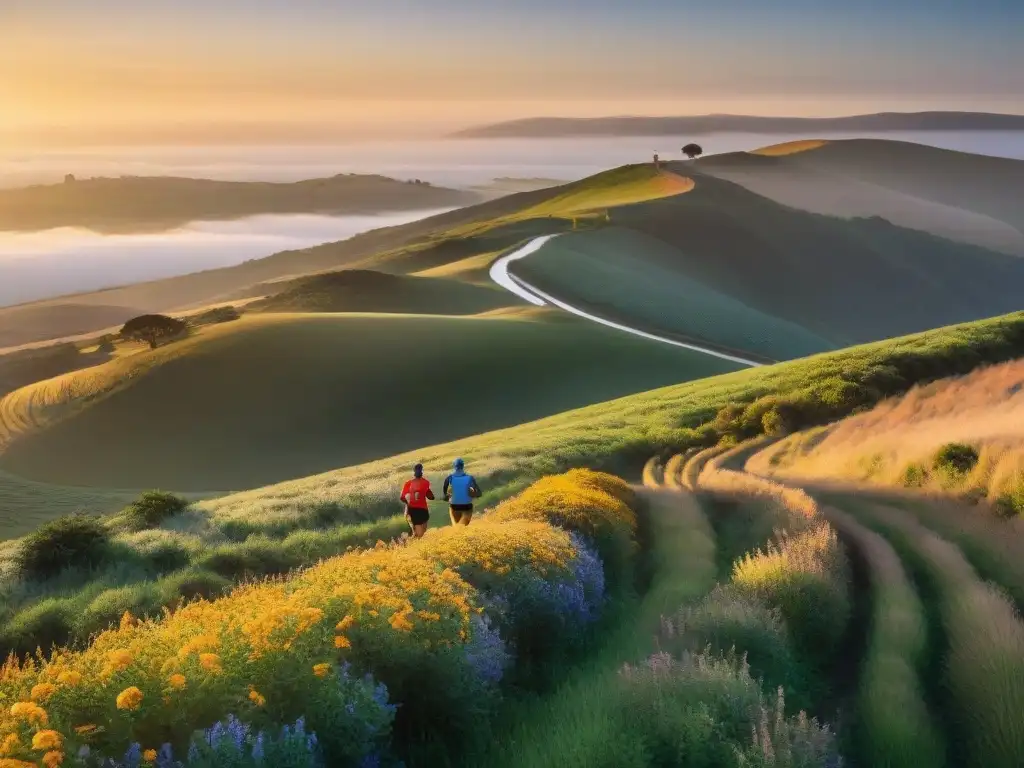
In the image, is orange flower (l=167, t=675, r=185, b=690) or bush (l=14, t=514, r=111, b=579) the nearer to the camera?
orange flower (l=167, t=675, r=185, b=690)

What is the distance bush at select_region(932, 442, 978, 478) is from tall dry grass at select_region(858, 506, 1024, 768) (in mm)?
4933

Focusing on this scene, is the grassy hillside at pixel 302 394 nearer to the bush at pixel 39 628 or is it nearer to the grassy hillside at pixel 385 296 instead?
the grassy hillside at pixel 385 296

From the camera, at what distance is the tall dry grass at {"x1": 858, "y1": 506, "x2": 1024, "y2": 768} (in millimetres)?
9586

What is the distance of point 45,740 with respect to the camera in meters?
6.39

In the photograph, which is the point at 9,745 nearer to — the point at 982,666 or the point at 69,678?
the point at 69,678

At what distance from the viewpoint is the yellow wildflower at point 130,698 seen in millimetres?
7070

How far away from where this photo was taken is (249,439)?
2559 inches

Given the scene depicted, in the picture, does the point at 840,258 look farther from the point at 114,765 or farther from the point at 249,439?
the point at 114,765

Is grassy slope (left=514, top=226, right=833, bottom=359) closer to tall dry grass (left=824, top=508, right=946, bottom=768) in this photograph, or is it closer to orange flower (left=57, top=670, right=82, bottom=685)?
tall dry grass (left=824, top=508, right=946, bottom=768)

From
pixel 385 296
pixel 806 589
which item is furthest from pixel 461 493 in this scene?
pixel 385 296

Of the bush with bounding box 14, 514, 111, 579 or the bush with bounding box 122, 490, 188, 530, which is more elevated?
the bush with bounding box 14, 514, 111, 579

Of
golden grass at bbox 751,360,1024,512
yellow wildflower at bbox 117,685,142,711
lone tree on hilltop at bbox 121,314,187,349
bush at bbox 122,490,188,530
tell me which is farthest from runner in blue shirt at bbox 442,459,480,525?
lone tree on hilltop at bbox 121,314,187,349

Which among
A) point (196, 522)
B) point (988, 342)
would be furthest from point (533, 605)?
point (988, 342)

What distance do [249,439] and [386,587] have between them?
57.1m
